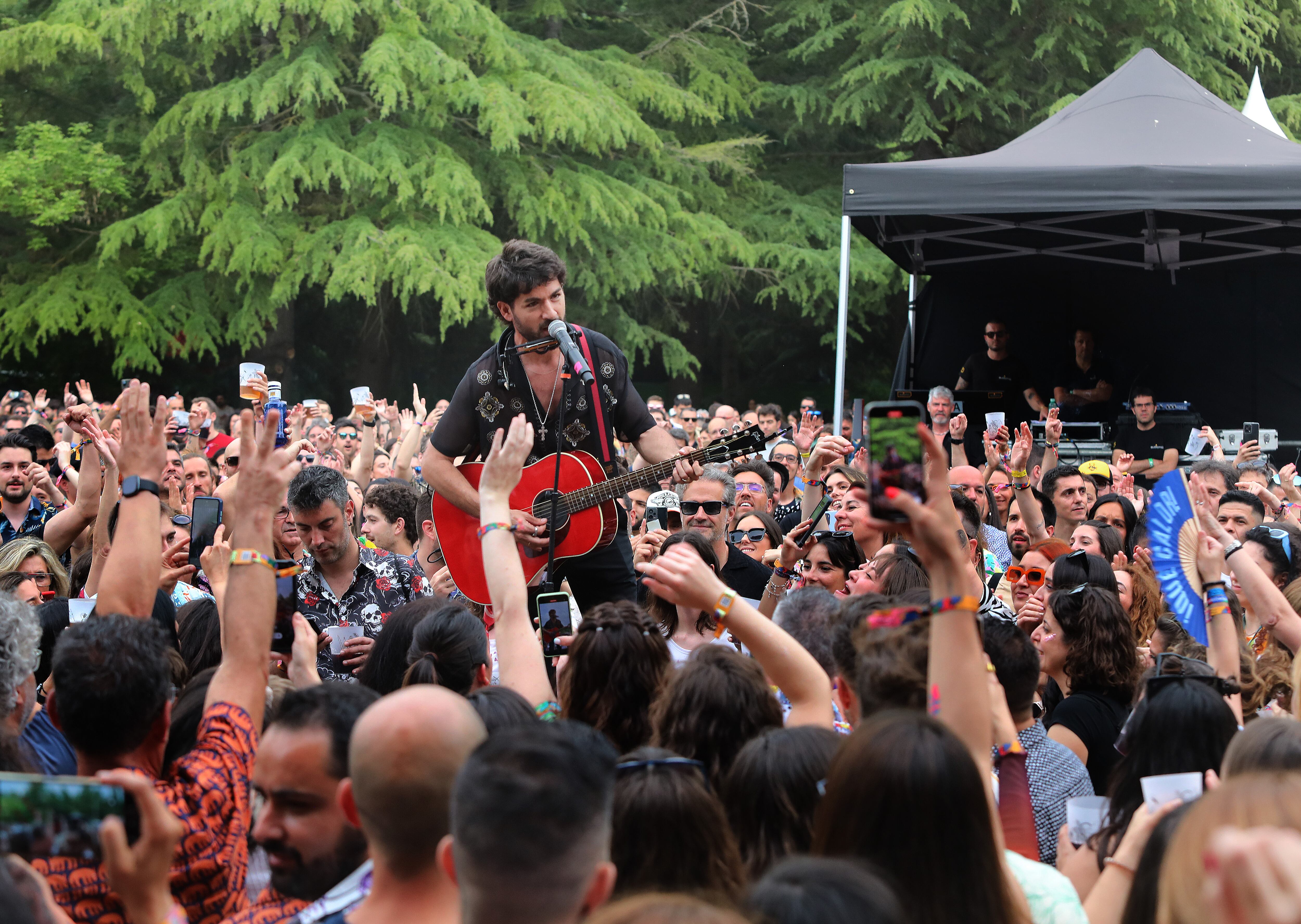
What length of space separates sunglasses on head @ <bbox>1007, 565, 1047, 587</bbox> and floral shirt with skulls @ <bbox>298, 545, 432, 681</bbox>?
2.40m

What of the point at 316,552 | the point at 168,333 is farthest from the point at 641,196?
the point at 316,552

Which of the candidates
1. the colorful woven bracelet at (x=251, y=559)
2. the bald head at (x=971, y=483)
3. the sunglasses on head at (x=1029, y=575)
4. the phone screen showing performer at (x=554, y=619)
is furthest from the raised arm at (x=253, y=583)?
the bald head at (x=971, y=483)

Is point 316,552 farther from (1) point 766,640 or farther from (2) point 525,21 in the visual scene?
(2) point 525,21

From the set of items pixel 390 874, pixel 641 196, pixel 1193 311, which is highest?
pixel 641 196

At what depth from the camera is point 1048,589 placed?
14.5ft

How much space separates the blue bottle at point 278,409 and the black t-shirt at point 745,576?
2091 millimetres

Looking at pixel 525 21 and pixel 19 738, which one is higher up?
pixel 525 21

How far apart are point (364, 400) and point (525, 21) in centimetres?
1226

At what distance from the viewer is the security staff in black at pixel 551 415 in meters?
4.83

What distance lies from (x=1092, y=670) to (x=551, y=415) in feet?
7.23

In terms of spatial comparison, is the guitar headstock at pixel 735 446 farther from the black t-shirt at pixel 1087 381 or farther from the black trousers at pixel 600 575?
the black t-shirt at pixel 1087 381

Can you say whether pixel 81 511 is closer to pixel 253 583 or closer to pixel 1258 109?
pixel 253 583

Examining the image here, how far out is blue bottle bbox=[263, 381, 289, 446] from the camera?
3031 millimetres

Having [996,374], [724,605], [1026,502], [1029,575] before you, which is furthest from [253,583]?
[996,374]
